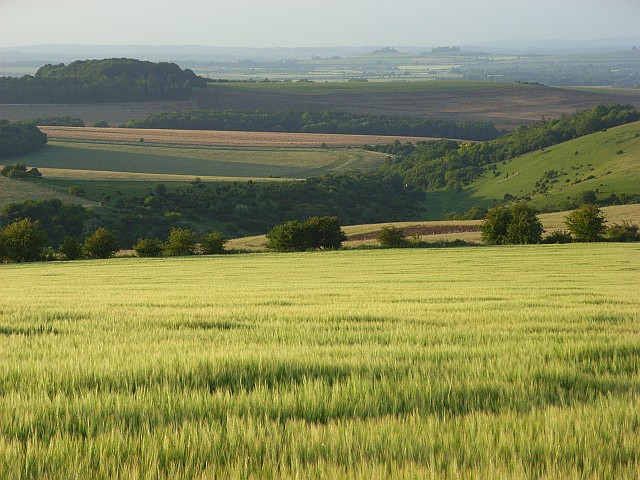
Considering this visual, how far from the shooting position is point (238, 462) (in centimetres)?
350

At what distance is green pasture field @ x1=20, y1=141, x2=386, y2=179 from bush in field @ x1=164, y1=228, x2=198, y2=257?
238 ft

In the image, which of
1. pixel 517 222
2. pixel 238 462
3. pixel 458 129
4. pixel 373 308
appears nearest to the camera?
pixel 238 462

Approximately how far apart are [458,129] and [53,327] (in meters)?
189

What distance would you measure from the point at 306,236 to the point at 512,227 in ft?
51.5

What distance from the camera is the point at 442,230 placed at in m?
73.6

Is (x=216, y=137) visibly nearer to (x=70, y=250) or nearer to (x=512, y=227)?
(x=70, y=250)

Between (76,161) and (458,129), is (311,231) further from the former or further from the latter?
(458,129)

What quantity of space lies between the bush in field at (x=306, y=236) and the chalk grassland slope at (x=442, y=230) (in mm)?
2777

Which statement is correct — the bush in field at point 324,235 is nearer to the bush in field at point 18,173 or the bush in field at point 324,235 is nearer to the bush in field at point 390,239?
the bush in field at point 390,239

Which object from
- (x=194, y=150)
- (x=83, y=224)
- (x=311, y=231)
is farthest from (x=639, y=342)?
(x=194, y=150)

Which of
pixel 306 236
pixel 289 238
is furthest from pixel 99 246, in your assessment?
pixel 306 236

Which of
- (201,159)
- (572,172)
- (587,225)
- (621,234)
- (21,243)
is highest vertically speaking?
(21,243)

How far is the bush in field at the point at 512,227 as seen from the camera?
55.7 meters

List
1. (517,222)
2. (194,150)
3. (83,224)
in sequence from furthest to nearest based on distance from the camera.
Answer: (194,150) < (83,224) < (517,222)
